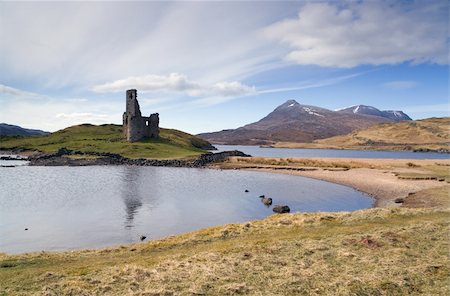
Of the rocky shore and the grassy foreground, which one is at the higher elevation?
the rocky shore

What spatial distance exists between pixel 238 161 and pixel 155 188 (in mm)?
53410

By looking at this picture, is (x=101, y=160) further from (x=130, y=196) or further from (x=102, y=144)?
(x=130, y=196)

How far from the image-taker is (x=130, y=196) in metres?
52.6

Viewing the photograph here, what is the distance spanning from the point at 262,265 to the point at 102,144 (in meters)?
117

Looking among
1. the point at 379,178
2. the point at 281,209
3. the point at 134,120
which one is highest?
the point at 134,120

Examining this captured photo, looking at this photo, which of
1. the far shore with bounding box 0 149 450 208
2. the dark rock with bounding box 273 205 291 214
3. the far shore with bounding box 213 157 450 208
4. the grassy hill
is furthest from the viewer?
the grassy hill

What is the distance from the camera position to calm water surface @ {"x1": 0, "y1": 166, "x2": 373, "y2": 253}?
32413 mm

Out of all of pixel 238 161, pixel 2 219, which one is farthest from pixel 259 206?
pixel 238 161

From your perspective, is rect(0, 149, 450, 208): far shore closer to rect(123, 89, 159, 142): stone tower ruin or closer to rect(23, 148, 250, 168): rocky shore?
rect(23, 148, 250, 168): rocky shore

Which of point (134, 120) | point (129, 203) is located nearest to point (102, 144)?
point (134, 120)

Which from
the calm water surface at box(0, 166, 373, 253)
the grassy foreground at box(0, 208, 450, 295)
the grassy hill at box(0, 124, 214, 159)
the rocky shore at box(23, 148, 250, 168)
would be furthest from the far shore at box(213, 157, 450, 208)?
the grassy hill at box(0, 124, 214, 159)

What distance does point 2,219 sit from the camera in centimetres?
3775

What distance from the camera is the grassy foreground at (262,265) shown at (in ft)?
50.4

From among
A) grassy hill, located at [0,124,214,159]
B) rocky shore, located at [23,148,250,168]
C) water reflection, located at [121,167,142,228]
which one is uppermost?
grassy hill, located at [0,124,214,159]
